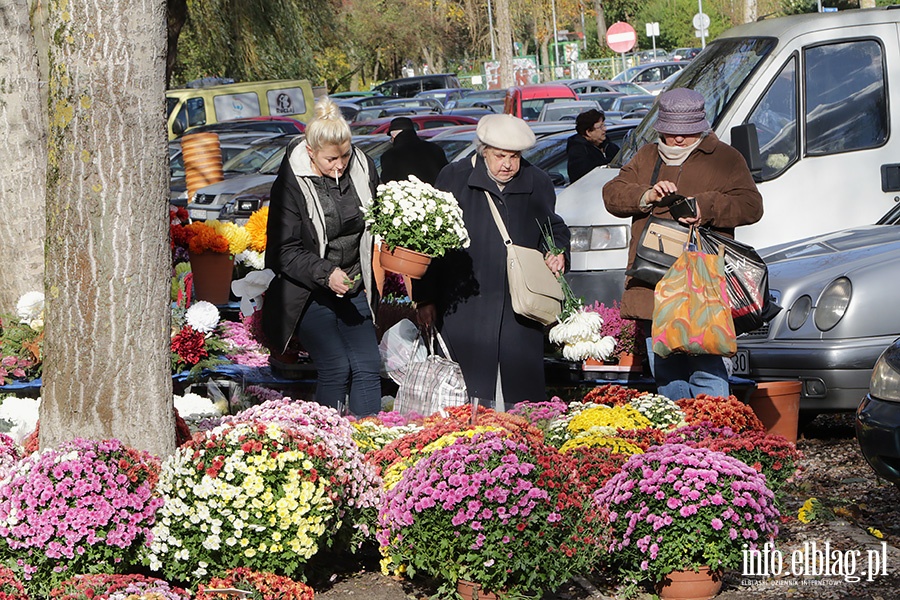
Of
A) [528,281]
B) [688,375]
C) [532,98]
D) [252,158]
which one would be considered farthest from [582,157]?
[532,98]

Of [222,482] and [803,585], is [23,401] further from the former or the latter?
[803,585]

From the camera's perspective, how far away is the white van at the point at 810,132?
366 inches

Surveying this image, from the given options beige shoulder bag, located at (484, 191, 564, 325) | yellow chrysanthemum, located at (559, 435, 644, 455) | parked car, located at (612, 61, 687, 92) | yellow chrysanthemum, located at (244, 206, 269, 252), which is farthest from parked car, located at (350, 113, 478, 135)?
parked car, located at (612, 61, 687, 92)

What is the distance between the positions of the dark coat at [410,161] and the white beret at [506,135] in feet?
11.6

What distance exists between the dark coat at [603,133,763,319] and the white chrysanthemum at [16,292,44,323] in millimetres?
3603

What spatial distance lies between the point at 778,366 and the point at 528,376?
1562 mm

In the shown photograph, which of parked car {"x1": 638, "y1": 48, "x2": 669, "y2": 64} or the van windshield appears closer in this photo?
the van windshield

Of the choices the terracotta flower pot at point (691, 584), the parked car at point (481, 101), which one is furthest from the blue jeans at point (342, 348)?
the parked car at point (481, 101)

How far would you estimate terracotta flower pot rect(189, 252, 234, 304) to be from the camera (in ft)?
29.4

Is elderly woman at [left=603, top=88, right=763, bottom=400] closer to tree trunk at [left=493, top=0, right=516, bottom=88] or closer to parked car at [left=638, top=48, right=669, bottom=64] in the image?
tree trunk at [left=493, top=0, right=516, bottom=88]

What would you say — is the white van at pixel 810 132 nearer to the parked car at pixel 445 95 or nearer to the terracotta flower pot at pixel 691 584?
the terracotta flower pot at pixel 691 584

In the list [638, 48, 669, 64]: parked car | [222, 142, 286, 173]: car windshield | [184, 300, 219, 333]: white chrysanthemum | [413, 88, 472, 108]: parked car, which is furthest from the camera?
[638, 48, 669, 64]: parked car

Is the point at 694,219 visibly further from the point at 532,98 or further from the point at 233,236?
the point at 532,98

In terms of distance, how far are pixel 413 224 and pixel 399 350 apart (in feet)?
4.94
